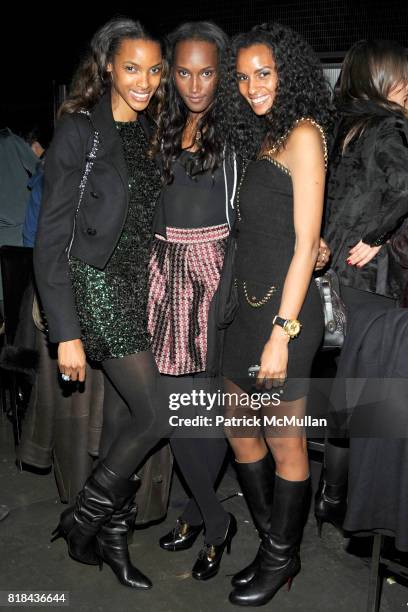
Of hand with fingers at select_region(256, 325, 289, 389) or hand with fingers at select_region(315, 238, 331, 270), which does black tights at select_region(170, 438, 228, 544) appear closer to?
hand with fingers at select_region(256, 325, 289, 389)

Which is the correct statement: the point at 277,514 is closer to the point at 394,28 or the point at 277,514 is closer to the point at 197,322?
the point at 197,322

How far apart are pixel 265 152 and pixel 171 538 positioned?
4.74ft

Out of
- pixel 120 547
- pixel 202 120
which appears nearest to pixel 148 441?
pixel 120 547

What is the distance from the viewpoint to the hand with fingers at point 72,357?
2100 millimetres

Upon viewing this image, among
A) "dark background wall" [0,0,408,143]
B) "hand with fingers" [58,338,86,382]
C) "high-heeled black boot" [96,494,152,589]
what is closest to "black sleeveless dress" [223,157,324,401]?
"hand with fingers" [58,338,86,382]

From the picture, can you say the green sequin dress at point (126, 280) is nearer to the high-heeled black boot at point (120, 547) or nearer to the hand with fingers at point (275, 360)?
the hand with fingers at point (275, 360)

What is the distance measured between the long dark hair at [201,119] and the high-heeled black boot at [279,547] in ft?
3.43

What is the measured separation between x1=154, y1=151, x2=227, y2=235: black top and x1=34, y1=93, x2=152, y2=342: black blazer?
20 centimetres

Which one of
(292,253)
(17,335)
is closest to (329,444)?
(292,253)

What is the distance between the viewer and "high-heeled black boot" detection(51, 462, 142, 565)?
2.22 meters

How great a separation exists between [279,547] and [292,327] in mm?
738

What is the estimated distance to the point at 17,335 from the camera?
289cm

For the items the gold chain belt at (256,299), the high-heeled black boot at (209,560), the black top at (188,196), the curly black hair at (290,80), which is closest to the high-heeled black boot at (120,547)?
the high-heeled black boot at (209,560)

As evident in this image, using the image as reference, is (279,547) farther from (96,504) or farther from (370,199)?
(370,199)
